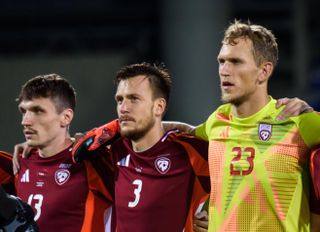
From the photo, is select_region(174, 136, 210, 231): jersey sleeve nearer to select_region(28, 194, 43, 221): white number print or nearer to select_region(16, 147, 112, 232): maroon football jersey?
select_region(16, 147, 112, 232): maroon football jersey

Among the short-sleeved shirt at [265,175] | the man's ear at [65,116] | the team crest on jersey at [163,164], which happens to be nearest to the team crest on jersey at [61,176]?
the man's ear at [65,116]

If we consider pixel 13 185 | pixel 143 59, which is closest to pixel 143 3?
pixel 143 59

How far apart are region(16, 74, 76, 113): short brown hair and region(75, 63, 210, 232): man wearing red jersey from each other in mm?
424

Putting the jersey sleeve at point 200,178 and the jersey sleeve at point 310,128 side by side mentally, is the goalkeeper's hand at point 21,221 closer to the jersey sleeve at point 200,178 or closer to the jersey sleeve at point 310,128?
the jersey sleeve at point 200,178

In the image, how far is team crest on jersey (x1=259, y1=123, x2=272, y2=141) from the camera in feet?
13.8

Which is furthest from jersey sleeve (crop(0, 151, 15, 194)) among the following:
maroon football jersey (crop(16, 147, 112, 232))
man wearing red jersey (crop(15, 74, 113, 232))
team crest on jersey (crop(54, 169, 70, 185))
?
team crest on jersey (crop(54, 169, 70, 185))

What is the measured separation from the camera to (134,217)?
4574 mm

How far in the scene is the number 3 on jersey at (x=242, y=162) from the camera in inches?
165

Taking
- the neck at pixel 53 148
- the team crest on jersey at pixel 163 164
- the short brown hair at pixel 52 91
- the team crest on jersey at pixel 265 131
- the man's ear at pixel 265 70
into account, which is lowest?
the team crest on jersey at pixel 163 164

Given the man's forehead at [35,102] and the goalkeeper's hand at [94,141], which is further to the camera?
the man's forehead at [35,102]

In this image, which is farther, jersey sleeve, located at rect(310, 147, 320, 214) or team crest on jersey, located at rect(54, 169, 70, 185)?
team crest on jersey, located at rect(54, 169, 70, 185)

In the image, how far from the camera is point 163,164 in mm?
4648

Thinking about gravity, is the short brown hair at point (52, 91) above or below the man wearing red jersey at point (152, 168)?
above

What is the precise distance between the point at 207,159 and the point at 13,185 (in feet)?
4.13
